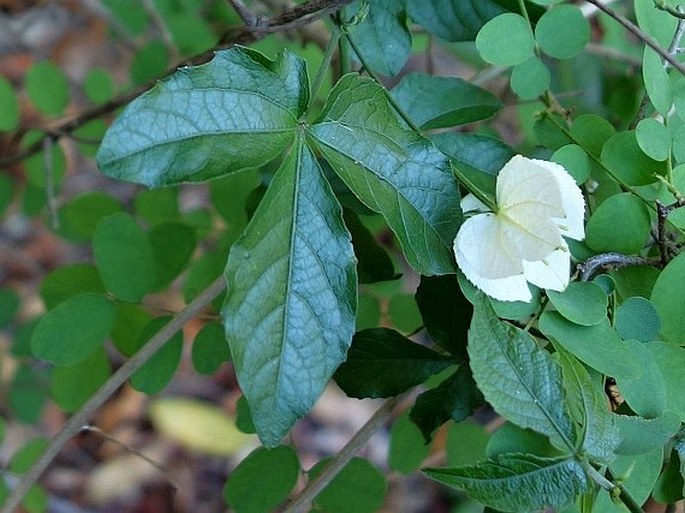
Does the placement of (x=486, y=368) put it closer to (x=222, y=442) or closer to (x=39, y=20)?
(x=222, y=442)

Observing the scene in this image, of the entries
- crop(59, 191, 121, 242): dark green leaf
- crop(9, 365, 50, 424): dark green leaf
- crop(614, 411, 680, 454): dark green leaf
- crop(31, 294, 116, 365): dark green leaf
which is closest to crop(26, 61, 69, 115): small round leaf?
crop(59, 191, 121, 242): dark green leaf

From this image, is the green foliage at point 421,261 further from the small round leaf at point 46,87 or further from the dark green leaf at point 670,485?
the small round leaf at point 46,87

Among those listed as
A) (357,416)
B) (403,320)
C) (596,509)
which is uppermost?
(596,509)

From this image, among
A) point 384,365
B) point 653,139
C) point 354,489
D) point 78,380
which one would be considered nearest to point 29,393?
point 78,380

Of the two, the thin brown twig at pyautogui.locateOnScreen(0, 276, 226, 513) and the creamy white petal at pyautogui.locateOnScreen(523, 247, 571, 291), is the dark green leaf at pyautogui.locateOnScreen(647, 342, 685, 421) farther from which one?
the thin brown twig at pyautogui.locateOnScreen(0, 276, 226, 513)

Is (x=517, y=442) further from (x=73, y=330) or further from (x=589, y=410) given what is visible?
(x=73, y=330)

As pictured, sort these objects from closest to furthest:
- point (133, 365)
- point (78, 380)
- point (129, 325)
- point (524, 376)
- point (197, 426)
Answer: point (524, 376) → point (133, 365) → point (129, 325) → point (78, 380) → point (197, 426)

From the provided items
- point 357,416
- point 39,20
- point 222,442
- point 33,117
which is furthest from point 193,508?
point 39,20
